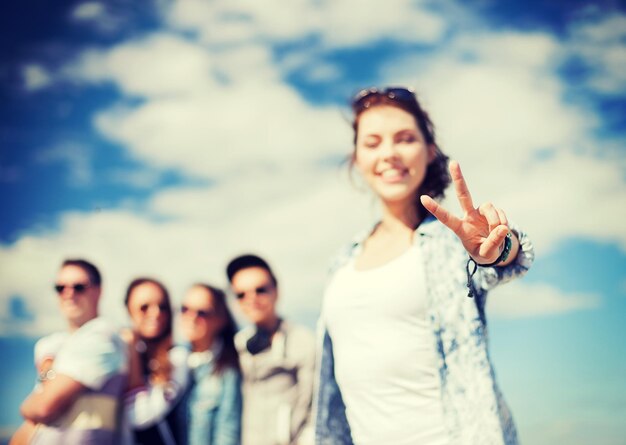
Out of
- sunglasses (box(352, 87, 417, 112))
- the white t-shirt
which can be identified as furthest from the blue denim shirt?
sunglasses (box(352, 87, 417, 112))

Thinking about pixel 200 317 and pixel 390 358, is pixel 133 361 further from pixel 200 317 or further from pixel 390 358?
pixel 390 358

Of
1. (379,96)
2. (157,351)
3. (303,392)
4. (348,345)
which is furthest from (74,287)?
(379,96)

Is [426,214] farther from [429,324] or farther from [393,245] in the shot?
[429,324]

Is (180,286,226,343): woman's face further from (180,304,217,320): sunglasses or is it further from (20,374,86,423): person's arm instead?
(20,374,86,423): person's arm

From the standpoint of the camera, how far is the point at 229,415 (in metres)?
3.87

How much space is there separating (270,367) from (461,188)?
2.24m

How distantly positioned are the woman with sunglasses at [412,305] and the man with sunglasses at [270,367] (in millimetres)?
1024

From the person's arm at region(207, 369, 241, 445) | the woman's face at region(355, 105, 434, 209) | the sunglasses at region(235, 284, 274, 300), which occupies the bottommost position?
the person's arm at region(207, 369, 241, 445)

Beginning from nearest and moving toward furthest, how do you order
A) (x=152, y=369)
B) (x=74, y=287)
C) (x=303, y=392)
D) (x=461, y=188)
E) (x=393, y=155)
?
(x=461, y=188) < (x=393, y=155) < (x=303, y=392) < (x=74, y=287) < (x=152, y=369)

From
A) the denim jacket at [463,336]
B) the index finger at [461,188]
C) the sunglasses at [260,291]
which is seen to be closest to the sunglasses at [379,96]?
the denim jacket at [463,336]

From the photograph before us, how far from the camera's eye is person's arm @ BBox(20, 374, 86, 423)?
3.31 meters

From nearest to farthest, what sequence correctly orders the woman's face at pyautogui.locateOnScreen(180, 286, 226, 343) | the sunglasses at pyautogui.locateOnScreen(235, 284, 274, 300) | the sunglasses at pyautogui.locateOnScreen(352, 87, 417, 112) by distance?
the sunglasses at pyautogui.locateOnScreen(352, 87, 417, 112), the sunglasses at pyautogui.locateOnScreen(235, 284, 274, 300), the woman's face at pyautogui.locateOnScreen(180, 286, 226, 343)

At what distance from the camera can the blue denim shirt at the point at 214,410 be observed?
386cm

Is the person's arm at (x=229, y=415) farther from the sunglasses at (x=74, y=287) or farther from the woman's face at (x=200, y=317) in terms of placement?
the sunglasses at (x=74, y=287)
